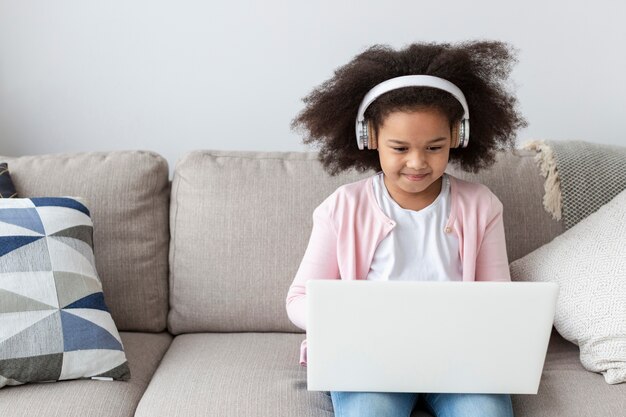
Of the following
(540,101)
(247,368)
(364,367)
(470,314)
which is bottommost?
(247,368)

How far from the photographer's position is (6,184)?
1729 millimetres

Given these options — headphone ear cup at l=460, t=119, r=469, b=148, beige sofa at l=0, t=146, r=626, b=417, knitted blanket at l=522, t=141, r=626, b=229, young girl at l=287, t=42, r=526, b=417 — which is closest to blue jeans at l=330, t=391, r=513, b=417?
young girl at l=287, t=42, r=526, b=417

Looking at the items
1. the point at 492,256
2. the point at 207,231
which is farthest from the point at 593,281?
the point at 207,231

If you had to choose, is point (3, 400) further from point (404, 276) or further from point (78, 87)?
point (78, 87)

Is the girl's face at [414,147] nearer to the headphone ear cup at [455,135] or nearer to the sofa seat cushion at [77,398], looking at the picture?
the headphone ear cup at [455,135]

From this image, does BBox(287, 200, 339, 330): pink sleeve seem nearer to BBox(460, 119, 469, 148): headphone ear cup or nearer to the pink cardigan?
the pink cardigan

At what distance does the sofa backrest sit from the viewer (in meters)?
1.79

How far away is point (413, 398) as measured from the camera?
56.2 inches

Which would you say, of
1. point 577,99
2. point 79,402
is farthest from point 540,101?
point 79,402

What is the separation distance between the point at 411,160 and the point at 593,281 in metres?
0.45

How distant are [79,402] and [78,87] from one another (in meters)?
0.99

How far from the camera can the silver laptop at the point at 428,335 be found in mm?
1180

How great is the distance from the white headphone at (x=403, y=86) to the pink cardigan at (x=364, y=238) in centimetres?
12

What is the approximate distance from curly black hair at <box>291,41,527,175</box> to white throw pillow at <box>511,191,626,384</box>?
0.25 metres
